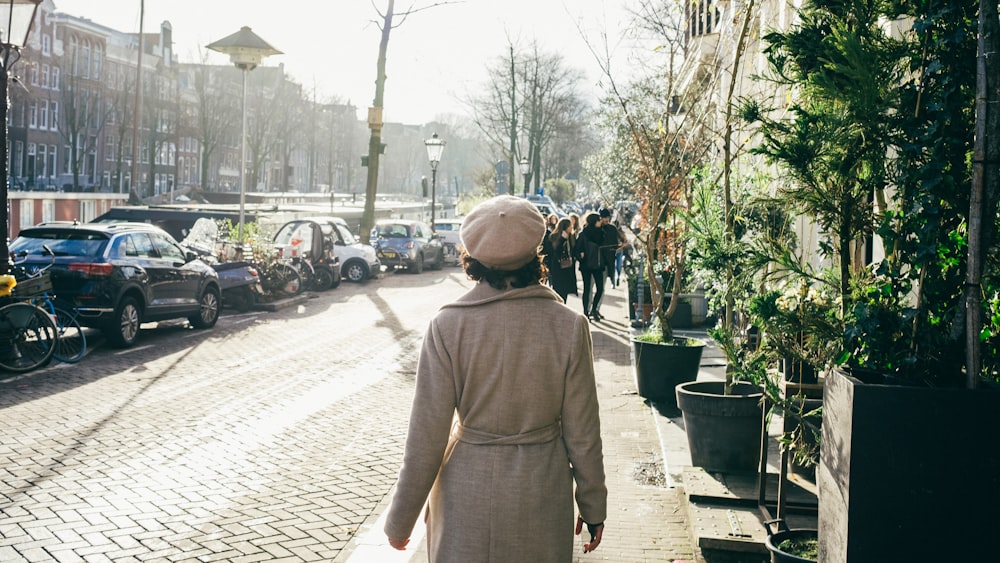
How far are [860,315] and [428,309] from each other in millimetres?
15590

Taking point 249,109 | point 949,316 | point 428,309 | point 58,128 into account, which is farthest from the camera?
point 249,109

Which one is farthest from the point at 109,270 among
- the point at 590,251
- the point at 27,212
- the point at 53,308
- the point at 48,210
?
the point at 48,210

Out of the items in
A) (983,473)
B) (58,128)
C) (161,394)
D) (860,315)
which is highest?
(58,128)

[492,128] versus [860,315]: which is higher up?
[492,128]

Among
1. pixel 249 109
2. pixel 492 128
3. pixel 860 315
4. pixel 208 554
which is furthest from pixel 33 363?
pixel 249 109

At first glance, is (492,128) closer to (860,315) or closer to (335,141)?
(335,141)

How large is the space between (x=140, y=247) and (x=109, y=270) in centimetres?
109

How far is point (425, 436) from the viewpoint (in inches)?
123

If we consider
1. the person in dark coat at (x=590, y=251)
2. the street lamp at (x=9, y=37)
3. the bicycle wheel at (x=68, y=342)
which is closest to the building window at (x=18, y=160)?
the street lamp at (x=9, y=37)

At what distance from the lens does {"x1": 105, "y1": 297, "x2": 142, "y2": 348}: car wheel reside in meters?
13.1

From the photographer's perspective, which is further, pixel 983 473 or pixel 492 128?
pixel 492 128

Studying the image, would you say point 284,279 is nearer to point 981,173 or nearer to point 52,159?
point 981,173

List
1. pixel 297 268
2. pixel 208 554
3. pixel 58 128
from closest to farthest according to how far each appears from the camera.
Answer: pixel 208 554 < pixel 297 268 < pixel 58 128

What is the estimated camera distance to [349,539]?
5.67 m
